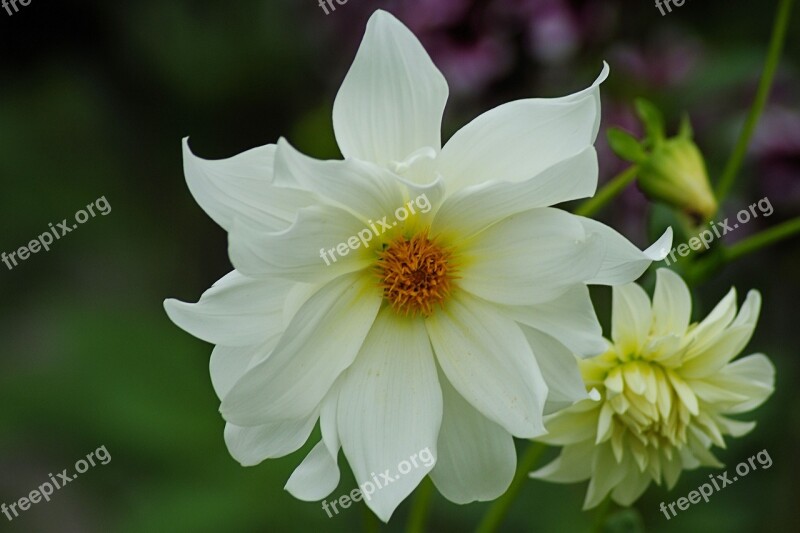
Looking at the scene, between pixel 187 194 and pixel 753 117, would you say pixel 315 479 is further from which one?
pixel 187 194

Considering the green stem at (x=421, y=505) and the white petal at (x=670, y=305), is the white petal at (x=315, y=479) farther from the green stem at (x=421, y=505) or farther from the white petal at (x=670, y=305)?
the white petal at (x=670, y=305)

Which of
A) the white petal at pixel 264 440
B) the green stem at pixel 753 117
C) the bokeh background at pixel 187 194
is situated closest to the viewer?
the white petal at pixel 264 440

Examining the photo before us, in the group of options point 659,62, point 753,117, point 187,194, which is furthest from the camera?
point 187,194

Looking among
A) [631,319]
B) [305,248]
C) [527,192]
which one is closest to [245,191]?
[305,248]

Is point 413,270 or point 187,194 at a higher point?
point 413,270

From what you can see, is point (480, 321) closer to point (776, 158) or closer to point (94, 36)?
point (776, 158)

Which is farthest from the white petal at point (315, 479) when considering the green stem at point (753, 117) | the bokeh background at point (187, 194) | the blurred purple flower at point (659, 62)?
the blurred purple flower at point (659, 62)

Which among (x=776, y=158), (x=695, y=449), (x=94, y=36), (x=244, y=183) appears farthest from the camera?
(x=94, y=36)

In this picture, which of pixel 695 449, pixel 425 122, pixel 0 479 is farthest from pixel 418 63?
pixel 0 479
